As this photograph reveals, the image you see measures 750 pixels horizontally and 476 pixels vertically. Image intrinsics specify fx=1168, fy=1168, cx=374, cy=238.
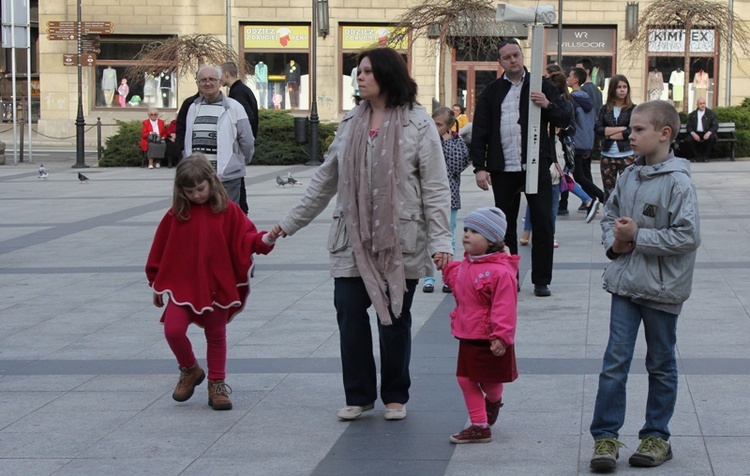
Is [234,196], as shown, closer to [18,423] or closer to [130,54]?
[18,423]

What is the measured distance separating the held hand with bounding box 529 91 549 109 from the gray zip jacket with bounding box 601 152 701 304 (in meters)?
3.59

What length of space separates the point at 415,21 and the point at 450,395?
25989 millimetres

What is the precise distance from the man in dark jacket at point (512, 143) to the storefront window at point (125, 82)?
3001 cm

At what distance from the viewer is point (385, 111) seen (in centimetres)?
561

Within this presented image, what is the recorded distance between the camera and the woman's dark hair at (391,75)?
5531 millimetres

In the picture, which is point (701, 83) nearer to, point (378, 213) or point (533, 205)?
point (533, 205)

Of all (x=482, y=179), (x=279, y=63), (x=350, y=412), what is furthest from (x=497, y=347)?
(x=279, y=63)

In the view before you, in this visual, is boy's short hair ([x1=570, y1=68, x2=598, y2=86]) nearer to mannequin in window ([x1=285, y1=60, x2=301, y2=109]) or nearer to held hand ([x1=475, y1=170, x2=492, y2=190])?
held hand ([x1=475, y1=170, x2=492, y2=190])

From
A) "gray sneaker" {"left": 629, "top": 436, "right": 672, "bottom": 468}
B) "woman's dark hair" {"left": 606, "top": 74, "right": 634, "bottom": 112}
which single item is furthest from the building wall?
"gray sneaker" {"left": 629, "top": 436, "right": 672, "bottom": 468}

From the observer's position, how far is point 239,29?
37.0 metres

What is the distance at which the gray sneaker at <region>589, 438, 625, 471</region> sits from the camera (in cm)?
471

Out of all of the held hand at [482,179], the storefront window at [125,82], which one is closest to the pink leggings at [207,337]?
the held hand at [482,179]

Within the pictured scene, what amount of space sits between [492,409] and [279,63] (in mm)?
32947

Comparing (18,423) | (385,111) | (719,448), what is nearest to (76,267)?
(18,423)
